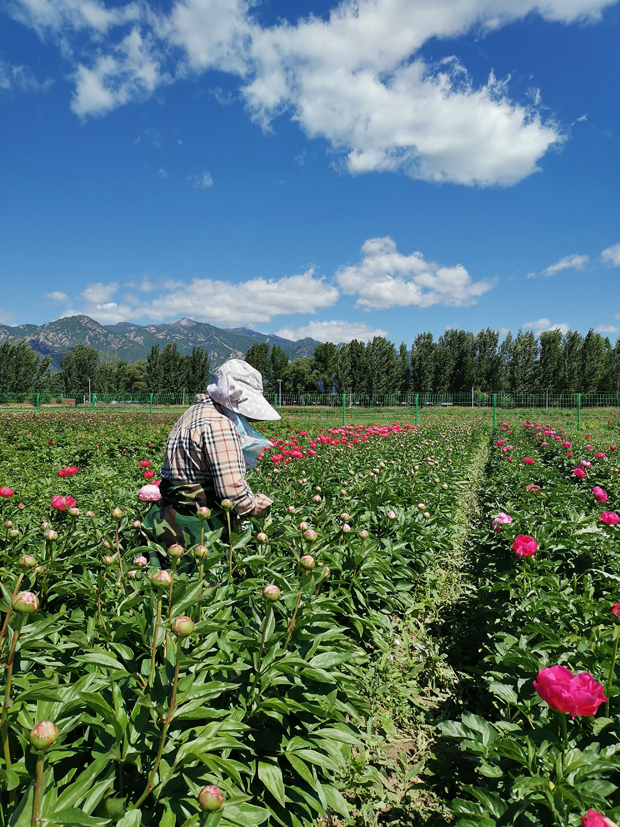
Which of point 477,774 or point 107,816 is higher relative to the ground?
point 107,816

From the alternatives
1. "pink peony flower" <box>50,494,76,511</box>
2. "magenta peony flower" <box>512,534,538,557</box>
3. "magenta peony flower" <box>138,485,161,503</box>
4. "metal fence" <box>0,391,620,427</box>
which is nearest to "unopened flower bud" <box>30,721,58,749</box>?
"pink peony flower" <box>50,494,76,511</box>

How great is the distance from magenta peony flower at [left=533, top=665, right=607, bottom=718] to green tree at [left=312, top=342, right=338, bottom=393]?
240 ft

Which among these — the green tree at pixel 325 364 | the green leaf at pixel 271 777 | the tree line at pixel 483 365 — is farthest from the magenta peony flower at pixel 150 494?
the green tree at pixel 325 364

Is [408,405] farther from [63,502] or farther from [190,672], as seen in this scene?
[190,672]

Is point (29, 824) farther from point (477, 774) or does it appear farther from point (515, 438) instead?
point (515, 438)

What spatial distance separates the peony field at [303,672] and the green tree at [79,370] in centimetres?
6350

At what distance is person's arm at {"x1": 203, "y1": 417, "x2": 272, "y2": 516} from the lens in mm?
2297

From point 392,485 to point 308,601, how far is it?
2.37 meters

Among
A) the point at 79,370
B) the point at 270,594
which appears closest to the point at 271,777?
the point at 270,594

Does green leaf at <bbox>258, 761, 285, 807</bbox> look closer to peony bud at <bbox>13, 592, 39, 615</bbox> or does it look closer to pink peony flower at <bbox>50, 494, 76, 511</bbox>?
peony bud at <bbox>13, 592, 39, 615</bbox>

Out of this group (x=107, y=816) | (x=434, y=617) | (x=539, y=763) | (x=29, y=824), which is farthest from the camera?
(x=434, y=617)

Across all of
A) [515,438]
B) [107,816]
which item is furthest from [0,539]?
[515,438]

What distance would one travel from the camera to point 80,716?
118 cm

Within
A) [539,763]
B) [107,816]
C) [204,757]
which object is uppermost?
[204,757]
